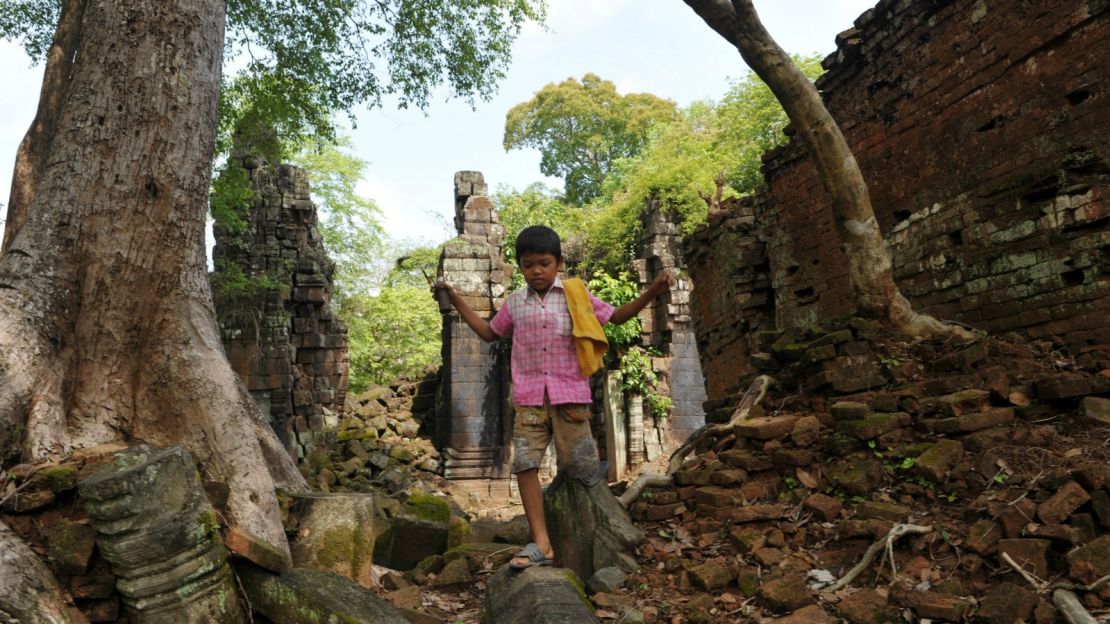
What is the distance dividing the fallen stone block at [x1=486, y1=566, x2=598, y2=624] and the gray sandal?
1.2 inches

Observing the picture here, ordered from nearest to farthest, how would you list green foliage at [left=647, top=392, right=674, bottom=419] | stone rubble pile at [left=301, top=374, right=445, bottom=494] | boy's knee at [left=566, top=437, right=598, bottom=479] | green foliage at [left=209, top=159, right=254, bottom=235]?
boy's knee at [left=566, top=437, right=598, bottom=479] < green foliage at [left=209, top=159, right=254, bottom=235] < stone rubble pile at [left=301, top=374, right=445, bottom=494] < green foliage at [left=647, top=392, right=674, bottom=419]

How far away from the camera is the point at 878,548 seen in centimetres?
330

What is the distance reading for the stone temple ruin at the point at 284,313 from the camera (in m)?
13.8

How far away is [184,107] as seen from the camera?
4.18 meters

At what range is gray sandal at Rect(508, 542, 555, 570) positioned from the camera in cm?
349

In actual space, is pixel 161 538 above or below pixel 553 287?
below

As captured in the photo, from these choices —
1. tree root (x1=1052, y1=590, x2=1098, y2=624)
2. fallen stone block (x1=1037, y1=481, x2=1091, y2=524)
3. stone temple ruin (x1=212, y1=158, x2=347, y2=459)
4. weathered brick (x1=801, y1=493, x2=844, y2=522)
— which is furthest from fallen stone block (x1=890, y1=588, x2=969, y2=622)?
stone temple ruin (x1=212, y1=158, x2=347, y2=459)

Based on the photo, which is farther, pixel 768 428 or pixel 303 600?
pixel 768 428

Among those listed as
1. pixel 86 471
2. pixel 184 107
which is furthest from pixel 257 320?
pixel 86 471

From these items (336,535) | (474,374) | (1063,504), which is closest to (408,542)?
(336,535)

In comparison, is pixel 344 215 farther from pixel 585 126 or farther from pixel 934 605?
pixel 934 605

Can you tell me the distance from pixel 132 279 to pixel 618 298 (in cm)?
→ 1471

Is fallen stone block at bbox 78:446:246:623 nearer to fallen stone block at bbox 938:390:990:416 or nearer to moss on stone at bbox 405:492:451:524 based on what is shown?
moss on stone at bbox 405:492:451:524

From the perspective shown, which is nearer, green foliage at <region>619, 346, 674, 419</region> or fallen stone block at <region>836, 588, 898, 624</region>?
fallen stone block at <region>836, 588, 898, 624</region>
